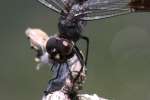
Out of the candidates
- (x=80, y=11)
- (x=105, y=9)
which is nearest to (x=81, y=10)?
(x=80, y=11)

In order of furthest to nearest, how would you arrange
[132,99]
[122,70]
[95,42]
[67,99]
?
[95,42], [122,70], [132,99], [67,99]

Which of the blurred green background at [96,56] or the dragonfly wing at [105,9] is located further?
the blurred green background at [96,56]

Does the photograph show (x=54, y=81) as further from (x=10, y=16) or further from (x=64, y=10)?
(x=10, y=16)

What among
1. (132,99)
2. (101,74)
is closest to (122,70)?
(101,74)

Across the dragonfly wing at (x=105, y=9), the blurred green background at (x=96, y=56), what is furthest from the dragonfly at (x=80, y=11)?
the blurred green background at (x=96, y=56)

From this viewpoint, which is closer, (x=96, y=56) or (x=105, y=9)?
(x=105, y=9)

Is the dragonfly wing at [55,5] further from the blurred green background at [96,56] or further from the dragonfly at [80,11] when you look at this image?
the blurred green background at [96,56]

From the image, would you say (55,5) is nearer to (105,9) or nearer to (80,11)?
(80,11)

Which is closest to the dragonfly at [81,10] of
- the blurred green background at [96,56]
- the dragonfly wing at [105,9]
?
the dragonfly wing at [105,9]
